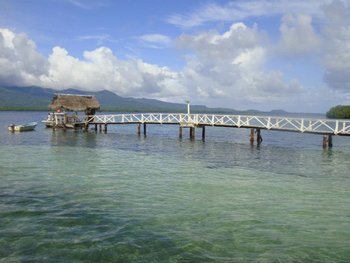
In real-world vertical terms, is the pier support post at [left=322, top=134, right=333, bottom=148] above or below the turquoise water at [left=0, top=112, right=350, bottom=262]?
above

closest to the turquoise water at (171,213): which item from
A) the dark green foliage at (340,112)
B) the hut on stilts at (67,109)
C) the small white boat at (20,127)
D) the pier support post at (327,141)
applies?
the pier support post at (327,141)

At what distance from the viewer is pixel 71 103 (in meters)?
59.6

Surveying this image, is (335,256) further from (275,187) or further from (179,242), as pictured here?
(275,187)

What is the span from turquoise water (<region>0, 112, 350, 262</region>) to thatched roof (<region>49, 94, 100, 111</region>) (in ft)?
115

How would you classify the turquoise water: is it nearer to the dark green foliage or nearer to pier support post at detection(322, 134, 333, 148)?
pier support post at detection(322, 134, 333, 148)

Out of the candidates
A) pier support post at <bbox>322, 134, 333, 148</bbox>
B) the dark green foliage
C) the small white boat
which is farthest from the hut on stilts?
the dark green foliage

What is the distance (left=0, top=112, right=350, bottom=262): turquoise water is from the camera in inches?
388

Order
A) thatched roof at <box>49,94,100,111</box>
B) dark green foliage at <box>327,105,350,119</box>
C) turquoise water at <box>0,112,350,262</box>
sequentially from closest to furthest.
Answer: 1. turquoise water at <box>0,112,350,262</box>
2. thatched roof at <box>49,94,100,111</box>
3. dark green foliage at <box>327,105,350,119</box>

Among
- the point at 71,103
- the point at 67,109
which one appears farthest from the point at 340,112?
the point at 67,109

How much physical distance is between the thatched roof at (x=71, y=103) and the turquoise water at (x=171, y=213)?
1384 inches

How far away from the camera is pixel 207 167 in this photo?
81.0 feet

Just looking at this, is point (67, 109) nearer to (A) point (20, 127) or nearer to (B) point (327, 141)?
(A) point (20, 127)

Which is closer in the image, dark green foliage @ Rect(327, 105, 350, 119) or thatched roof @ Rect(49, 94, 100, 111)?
thatched roof @ Rect(49, 94, 100, 111)

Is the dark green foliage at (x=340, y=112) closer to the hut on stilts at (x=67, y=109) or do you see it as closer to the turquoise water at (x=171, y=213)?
the hut on stilts at (x=67, y=109)
